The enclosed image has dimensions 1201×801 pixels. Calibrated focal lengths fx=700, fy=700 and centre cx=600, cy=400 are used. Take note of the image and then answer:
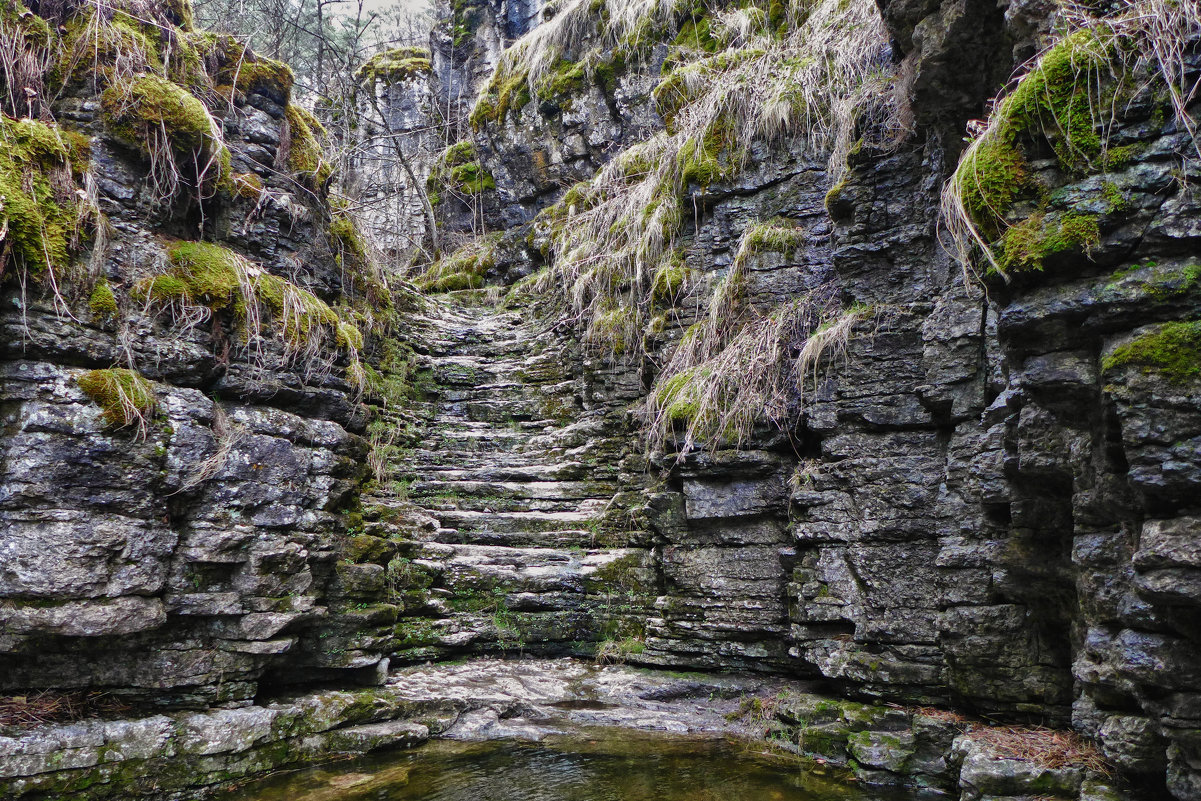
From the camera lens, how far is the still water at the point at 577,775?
13.3ft

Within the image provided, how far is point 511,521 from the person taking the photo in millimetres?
6941

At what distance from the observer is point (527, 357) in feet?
30.6

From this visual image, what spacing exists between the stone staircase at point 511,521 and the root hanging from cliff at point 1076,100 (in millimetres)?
4144

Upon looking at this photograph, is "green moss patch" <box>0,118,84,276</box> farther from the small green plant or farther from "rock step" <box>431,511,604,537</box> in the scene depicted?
"rock step" <box>431,511,604,537</box>

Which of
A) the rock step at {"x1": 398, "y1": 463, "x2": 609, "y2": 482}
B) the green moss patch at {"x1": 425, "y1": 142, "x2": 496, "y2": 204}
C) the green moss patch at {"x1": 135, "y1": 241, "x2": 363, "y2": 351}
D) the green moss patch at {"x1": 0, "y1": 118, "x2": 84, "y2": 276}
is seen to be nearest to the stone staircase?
the rock step at {"x1": 398, "y1": 463, "x2": 609, "y2": 482}

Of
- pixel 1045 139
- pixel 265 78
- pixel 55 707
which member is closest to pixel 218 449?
pixel 55 707

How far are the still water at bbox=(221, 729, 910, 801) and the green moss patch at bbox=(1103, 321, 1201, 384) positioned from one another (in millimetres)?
2752

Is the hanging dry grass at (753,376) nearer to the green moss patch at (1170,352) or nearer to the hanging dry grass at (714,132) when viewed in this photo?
the hanging dry grass at (714,132)

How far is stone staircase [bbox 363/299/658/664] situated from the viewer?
20.4 feet

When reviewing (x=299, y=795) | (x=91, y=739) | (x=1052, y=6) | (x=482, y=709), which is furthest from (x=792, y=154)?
(x=91, y=739)

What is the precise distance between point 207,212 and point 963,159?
5.46 meters

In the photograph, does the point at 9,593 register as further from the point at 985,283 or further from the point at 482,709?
the point at 985,283

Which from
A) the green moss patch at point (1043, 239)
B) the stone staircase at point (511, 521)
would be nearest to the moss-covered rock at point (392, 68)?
the stone staircase at point (511, 521)

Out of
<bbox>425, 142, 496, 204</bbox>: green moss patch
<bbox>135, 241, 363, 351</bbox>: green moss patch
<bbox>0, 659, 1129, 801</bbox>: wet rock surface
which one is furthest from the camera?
<bbox>425, 142, 496, 204</bbox>: green moss patch
